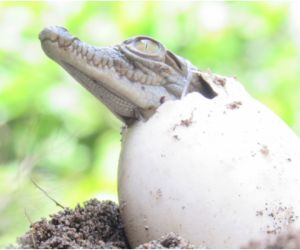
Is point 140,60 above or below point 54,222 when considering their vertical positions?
above

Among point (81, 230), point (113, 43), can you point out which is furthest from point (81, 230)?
point (113, 43)

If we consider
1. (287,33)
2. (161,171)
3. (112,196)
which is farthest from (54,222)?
(287,33)

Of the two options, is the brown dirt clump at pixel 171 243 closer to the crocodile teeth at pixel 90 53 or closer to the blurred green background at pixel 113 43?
the crocodile teeth at pixel 90 53

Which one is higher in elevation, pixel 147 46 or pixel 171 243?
pixel 147 46

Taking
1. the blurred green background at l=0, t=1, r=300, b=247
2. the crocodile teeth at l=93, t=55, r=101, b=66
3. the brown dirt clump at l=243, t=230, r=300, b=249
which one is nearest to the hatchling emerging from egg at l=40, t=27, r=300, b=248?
the crocodile teeth at l=93, t=55, r=101, b=66

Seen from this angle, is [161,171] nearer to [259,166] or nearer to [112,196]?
[259,166]

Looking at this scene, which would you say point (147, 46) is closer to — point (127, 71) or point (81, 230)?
point (127, 71)

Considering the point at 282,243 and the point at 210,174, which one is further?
the point at 210,174

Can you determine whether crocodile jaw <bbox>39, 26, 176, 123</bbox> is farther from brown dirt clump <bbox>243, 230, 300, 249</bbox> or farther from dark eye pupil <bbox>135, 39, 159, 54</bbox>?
brown dirt clump <bbox>243, 230, 300, 249</bbox>
